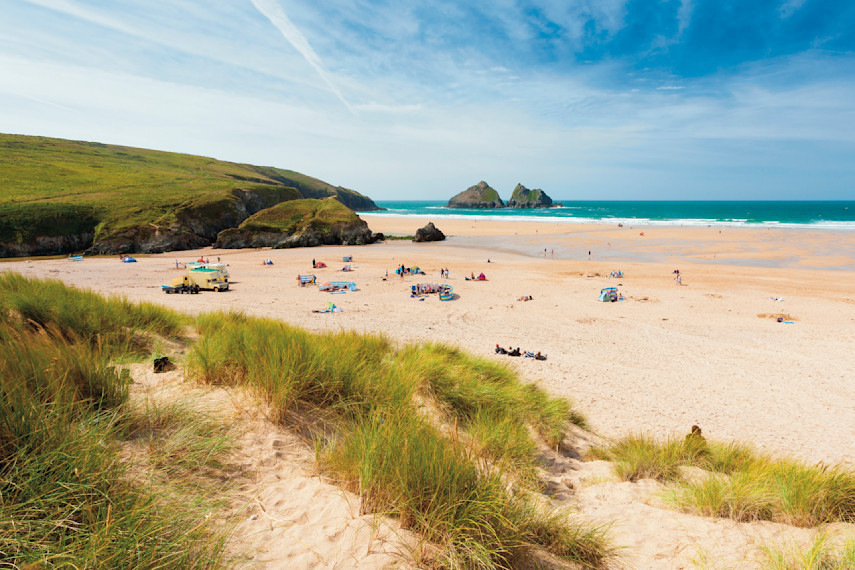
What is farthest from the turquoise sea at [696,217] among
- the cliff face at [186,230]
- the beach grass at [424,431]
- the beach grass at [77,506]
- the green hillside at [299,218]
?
the beach grass at [77,506]

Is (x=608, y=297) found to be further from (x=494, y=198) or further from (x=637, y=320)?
(x=494, y=198)

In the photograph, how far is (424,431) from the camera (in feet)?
10.2

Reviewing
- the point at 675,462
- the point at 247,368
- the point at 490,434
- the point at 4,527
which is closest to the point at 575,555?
the point at 490,434

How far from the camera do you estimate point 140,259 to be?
38.2 metres

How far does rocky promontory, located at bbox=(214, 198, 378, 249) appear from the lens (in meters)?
48.5

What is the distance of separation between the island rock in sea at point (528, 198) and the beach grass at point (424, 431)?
16352cm

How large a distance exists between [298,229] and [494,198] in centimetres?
13217

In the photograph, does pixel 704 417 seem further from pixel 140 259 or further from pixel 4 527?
pixel 140 259

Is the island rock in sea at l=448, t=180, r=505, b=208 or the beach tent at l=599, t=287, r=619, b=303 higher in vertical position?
the island rock in sea at l=448, t=180, r=505, b=208

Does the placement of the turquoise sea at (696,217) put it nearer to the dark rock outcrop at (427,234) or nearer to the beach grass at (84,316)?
the dark rock outcrop at (427,234)

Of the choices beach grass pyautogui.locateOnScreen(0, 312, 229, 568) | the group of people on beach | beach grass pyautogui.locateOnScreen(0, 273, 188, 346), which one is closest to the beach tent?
the group of people on beach

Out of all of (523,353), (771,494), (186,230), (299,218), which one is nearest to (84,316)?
(771,494)

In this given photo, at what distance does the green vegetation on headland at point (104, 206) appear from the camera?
137 feet

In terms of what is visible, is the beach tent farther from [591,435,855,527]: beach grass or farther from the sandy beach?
[591,435,855,527]: beach grass
